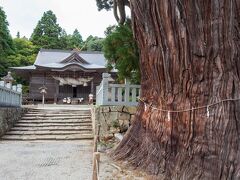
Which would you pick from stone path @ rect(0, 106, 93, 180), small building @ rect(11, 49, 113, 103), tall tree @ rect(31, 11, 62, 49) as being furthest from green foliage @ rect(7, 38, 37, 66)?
stone path @ rect(0, 106, 93, 180)

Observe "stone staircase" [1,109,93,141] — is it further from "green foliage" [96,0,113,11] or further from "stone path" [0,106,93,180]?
"green foliage" [96,0,113,11]

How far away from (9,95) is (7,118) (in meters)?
1.70

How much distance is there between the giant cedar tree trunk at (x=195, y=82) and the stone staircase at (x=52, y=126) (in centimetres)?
598

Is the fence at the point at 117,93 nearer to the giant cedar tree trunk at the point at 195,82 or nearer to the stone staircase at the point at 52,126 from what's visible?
the stone staircase at the point at 52,126

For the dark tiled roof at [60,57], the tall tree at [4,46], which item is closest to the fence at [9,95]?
the dark tiled roof at [60,57]

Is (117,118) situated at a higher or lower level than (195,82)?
lower

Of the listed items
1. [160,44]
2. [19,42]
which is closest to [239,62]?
[160,44]

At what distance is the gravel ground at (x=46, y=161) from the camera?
563 centimetres

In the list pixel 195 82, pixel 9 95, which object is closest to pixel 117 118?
pixel 9 95

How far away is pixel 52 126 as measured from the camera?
12.0m

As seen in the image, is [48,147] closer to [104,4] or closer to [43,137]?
[43,137]

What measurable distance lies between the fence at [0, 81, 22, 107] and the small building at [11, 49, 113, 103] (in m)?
10.2

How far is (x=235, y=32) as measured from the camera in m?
4.86

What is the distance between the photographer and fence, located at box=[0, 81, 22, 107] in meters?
11.7
